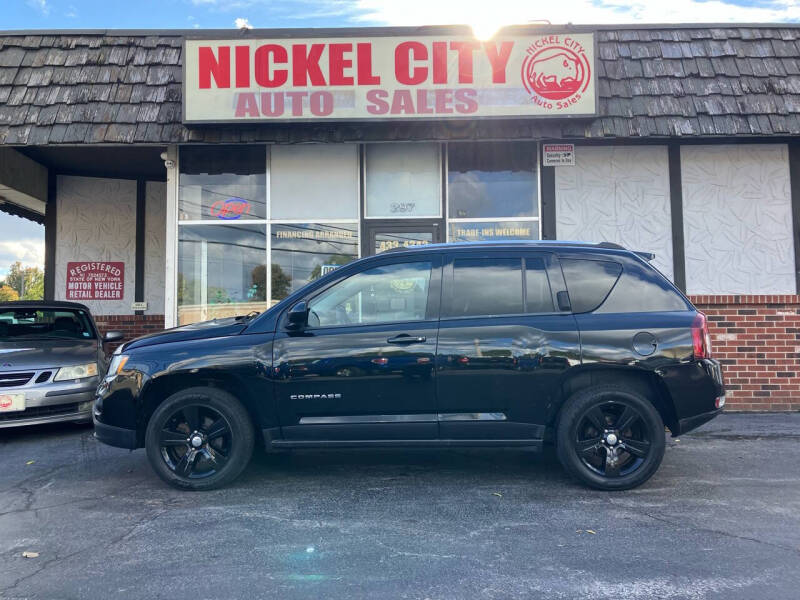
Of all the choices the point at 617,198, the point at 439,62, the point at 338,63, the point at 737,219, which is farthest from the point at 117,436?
the point at 737,219

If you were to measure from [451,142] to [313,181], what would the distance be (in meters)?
1.93

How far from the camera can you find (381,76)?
7152mm

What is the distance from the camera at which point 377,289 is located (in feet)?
14.6

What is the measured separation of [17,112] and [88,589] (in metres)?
6.50

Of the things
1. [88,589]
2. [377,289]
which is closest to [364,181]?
[377,289]

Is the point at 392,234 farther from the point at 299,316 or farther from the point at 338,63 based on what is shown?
the point at 299,316

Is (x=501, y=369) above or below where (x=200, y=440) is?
above

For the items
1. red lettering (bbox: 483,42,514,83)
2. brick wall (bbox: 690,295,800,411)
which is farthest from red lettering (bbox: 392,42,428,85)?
brick wall (bbox: 690,295,800,411)

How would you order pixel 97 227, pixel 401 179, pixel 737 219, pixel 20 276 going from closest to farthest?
1. pixel 737 219
2. pixel 401 179
3. pixel 97 227
4. pixel 20 276

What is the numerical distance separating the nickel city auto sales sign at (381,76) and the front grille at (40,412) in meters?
3.66

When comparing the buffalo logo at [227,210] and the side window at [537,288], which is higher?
the buffalo logo at [227,210]

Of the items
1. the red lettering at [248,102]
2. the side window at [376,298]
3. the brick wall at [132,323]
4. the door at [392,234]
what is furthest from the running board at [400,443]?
the brick wall at [132,323]

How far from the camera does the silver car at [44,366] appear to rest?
583cm

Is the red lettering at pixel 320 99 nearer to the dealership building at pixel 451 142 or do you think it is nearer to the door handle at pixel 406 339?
the dealership building at pixel 451 142
